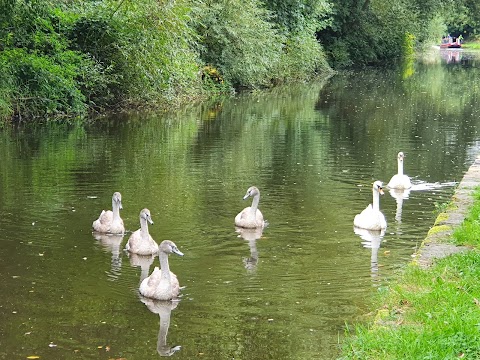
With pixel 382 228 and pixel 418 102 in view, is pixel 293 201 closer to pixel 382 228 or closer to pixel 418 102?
pixel 382 228

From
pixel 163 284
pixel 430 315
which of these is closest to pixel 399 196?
pixel 163 284

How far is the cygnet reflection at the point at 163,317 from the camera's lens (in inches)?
325

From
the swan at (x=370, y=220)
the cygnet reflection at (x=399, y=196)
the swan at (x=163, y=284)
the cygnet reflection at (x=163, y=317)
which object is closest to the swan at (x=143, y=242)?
the swan at (x=163, y=284)

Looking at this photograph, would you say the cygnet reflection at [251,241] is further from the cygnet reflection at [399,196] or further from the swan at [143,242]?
the cygnet reflection at [399,196]

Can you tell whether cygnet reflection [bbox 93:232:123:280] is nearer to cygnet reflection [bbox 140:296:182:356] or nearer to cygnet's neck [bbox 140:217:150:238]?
cygnet's neck [bbox 140:217:150:238]

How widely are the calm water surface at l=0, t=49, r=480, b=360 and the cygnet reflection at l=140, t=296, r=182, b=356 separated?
0.06ft

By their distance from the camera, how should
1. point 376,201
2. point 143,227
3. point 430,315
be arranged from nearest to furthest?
1. point 430,315
2. point 143,227
3. point 376,201

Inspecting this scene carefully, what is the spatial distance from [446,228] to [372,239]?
194cm

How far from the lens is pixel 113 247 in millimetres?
12508

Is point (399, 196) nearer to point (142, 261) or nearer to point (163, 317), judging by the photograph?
point (142, 261)

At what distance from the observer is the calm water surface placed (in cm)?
875

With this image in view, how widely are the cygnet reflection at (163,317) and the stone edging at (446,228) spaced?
2.82 meters

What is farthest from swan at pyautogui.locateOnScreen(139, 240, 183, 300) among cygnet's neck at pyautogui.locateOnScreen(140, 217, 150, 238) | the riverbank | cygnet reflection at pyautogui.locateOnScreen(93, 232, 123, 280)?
the riverbank

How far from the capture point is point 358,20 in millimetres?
63656
